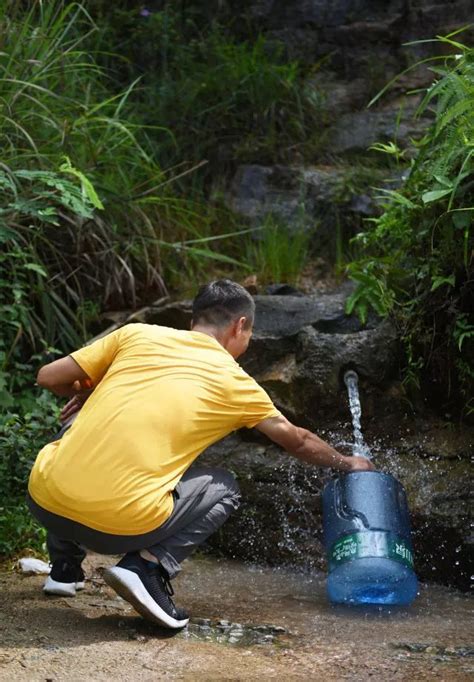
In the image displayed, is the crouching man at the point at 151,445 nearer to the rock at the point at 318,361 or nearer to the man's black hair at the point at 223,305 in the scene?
the man's black hair at the point at 223,305

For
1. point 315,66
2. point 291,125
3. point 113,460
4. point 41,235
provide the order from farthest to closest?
point 315,66
point 291,125
point 41,235
point 113,460

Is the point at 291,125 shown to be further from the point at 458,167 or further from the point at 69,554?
the point at 69,554

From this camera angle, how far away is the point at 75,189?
15.2ft

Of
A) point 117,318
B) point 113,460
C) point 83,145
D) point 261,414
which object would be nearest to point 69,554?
point 113,460

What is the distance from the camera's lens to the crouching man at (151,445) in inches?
122

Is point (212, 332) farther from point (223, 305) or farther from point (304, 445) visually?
point (304, 445)

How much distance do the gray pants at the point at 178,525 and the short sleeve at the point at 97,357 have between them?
1.45ft

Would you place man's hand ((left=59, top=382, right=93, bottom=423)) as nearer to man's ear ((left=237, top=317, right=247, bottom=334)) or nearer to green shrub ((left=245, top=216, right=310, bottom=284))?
man's ear ((left=237, top=317, right=247, bottom=334))

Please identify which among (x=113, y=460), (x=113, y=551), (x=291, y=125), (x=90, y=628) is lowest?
(x=90, y=628)

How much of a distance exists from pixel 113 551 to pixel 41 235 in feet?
8.03

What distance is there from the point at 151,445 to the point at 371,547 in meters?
0.82

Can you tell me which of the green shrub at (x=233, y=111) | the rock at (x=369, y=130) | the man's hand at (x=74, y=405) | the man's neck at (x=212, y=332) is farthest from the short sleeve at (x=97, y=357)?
the rock at (x=369, y=130)

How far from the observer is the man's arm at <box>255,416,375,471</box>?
11.1 ft

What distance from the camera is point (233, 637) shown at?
10.6 ft
